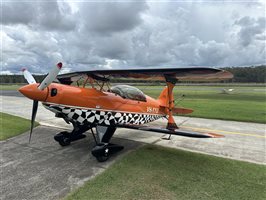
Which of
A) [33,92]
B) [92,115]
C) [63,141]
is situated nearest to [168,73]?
[92,115]

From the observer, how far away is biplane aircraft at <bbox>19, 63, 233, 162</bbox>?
501 centimetres

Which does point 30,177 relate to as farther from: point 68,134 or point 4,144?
point 4,144

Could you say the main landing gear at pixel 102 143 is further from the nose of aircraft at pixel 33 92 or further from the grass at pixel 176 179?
the nose of aircraft at pixel 33 92

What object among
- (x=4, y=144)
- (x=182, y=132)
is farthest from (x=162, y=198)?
(x=4, y=144)

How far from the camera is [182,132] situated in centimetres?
533

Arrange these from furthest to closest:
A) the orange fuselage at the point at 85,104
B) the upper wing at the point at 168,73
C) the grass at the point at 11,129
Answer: the grass at the point at 11,129 < the orange fuselage at the point at 85,104 < the upper wing at the point at 168,73

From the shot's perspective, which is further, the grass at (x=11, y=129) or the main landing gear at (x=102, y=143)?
the grass at (x=11, y=129)

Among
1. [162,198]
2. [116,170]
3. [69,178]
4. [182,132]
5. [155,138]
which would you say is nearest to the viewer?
[162,198]

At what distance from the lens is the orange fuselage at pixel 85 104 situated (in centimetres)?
514

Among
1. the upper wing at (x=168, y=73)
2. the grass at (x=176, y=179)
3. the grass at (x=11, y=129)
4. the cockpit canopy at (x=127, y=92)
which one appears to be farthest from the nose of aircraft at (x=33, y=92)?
the grass at (x=11, y=129)

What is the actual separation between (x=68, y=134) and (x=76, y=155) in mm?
1154

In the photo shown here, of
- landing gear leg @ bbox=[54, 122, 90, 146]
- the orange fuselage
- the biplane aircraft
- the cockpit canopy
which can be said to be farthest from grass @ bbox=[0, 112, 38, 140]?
the cockpit canopy

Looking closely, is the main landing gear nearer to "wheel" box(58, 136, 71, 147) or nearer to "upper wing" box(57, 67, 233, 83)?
"wheel" box(58, 136, 71, 147)

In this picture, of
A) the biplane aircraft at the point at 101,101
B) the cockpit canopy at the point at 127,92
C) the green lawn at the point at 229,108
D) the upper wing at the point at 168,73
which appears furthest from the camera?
the green lawn at the point at 229,108
